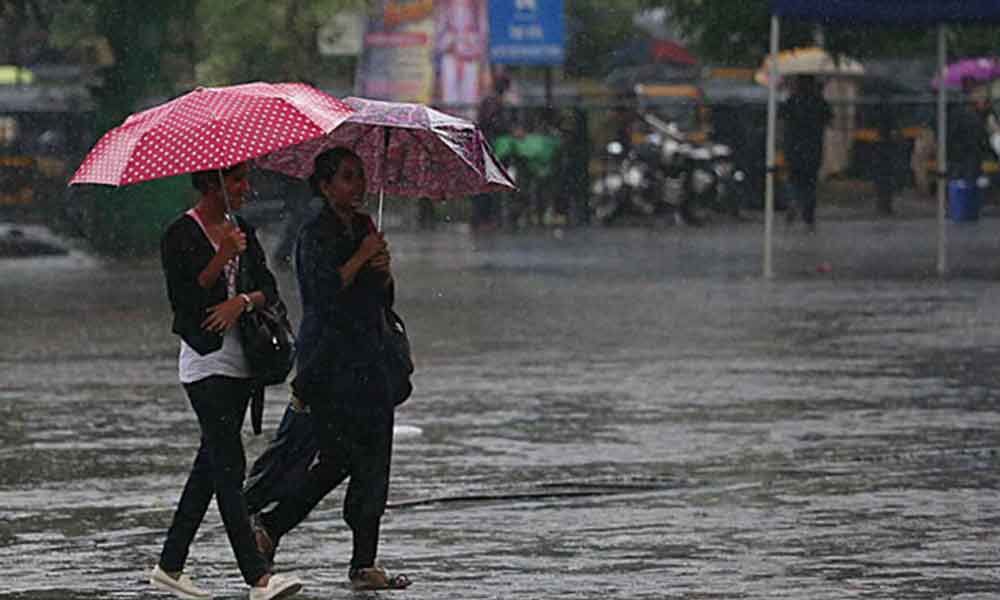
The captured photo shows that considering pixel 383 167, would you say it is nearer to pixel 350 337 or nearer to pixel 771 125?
pixel 350 337

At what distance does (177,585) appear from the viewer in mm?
10117

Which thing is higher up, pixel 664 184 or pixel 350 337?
pixel 350 337

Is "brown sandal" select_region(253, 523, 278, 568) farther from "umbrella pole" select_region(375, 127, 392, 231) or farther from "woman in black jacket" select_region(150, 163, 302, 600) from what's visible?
"umbrella pole" select_region(375, 127, 392, 231)

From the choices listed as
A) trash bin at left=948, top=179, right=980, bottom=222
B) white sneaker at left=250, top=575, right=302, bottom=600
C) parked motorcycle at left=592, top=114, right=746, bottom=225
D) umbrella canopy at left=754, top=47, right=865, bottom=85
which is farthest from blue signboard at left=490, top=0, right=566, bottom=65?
white sneaker at left=250, top=575, right=302, bottom=600

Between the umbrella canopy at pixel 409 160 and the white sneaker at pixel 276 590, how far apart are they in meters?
1.62

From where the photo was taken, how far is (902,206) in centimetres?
4553

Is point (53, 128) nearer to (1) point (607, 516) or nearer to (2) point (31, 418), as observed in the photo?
(2) point (31, 418)

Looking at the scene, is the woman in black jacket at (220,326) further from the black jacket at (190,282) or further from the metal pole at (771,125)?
the metal pole at (771,125)

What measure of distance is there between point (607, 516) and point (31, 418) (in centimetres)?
520

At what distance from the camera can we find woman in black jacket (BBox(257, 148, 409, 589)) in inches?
400

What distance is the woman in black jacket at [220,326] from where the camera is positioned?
988 centimetres

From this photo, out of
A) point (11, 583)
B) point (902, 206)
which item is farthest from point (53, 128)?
point (11, 583)

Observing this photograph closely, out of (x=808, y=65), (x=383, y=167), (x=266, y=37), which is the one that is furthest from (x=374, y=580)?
(x=266, y=37)

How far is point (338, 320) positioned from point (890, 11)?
708 inches
